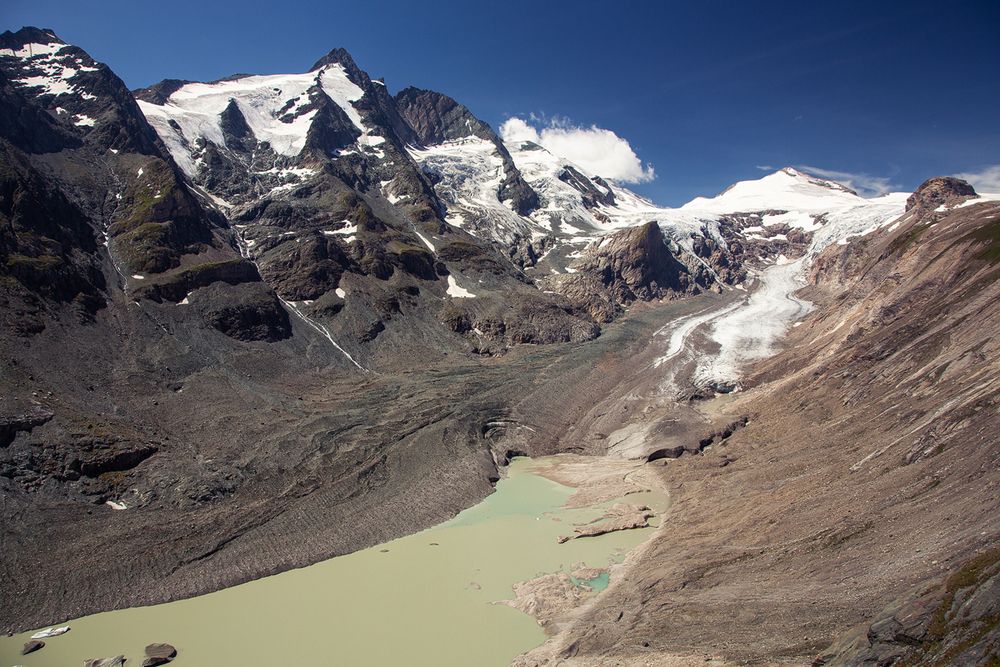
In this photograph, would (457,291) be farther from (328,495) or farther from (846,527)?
(846,527)

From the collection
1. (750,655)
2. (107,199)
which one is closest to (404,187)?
(107,199)

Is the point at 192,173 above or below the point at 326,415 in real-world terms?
above

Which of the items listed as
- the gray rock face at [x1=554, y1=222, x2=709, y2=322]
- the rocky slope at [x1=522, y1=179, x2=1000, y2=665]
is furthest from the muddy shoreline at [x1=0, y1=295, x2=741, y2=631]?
the gray rock face at [x1=554, y1=222, x2=709, y2=322]

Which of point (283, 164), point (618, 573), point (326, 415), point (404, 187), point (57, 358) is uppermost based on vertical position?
point (283, 164)

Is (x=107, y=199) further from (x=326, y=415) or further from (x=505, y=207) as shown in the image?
(x=505, y=207)

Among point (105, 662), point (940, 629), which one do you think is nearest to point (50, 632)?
point (105, 662)

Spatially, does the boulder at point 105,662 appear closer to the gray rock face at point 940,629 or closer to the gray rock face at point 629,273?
the gray rock face at point 940,629
